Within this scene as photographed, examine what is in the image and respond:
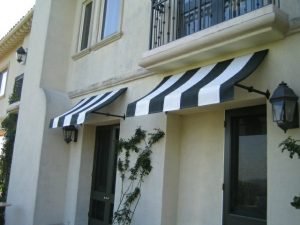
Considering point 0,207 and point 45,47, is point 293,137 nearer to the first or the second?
point 45,47

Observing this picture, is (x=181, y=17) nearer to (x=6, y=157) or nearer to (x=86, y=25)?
(x=86, y=25)

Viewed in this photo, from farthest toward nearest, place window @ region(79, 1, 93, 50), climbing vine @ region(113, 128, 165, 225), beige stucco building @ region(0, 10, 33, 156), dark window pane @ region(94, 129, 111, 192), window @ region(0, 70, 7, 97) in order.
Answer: window @ region(0, 70, 7, 97)
beige stucco building @ region(0, 10, 33, 156)
window @ region(79, 1, 93, 50)
dark window pane @ region(94, 129, 111, 192)
climbing vine @ region(113, 128, 165, 225)

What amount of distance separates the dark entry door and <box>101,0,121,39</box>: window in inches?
162

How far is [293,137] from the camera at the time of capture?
7438mm

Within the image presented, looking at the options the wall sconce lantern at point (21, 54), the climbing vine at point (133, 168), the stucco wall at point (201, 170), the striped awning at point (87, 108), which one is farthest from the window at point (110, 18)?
the wall sconce lantern at point (21, 54)

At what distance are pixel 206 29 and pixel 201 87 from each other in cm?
185

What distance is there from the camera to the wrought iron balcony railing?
1009cm

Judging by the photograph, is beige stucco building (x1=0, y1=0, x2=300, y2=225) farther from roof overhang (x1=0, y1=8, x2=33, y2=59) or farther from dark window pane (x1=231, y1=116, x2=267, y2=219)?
roof overhang (x1=0, y1=8, x2=33, y2=59)

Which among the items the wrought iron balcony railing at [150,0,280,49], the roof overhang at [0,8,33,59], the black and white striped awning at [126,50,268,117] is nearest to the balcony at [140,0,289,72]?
the wrought iron balcony railing at [150,0,280,49]

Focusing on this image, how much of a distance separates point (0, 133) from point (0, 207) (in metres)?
12.4

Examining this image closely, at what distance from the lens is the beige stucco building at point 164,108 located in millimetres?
8023

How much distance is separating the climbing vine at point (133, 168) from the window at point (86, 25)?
21.9 feet

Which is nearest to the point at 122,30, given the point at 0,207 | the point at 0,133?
the point at 0,207

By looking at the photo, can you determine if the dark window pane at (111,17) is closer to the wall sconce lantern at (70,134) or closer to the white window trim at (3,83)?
the wall sconce lantern at (70,134)
